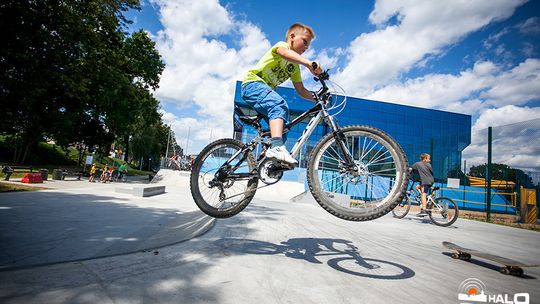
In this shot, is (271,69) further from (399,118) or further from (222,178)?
(399,118)

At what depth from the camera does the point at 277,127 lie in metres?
3.07

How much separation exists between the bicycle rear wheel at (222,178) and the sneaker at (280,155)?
0.52m

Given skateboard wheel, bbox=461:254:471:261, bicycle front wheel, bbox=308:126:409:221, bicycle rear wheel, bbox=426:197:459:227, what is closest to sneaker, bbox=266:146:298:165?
bicycle front wheel, bbox=308:126:409:221

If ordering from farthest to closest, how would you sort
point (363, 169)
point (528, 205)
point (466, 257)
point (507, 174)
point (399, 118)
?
point (399, 118)
point (507, 174)
point (528, 205)
point (466, 257)
point (363, 169)

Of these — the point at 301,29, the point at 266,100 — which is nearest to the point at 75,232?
the point at 266,100

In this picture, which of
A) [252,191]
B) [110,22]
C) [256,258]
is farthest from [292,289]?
[110,22]

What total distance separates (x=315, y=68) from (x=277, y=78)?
703mm

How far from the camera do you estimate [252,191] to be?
3486mm

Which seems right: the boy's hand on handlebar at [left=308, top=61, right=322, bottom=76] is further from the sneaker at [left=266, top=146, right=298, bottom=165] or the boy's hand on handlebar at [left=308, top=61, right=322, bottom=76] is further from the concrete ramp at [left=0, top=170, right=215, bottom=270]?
the concrete ramp at [left=0, top=170, right=215, bottom=270]

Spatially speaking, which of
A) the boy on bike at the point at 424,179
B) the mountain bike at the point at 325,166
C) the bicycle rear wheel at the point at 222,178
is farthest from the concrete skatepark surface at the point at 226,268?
the boy on bike at the point at 424,179

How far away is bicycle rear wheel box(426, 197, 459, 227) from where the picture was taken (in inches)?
304

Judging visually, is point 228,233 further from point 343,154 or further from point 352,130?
point 352,130

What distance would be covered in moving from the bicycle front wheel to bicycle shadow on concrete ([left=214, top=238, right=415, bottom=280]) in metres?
0.56
